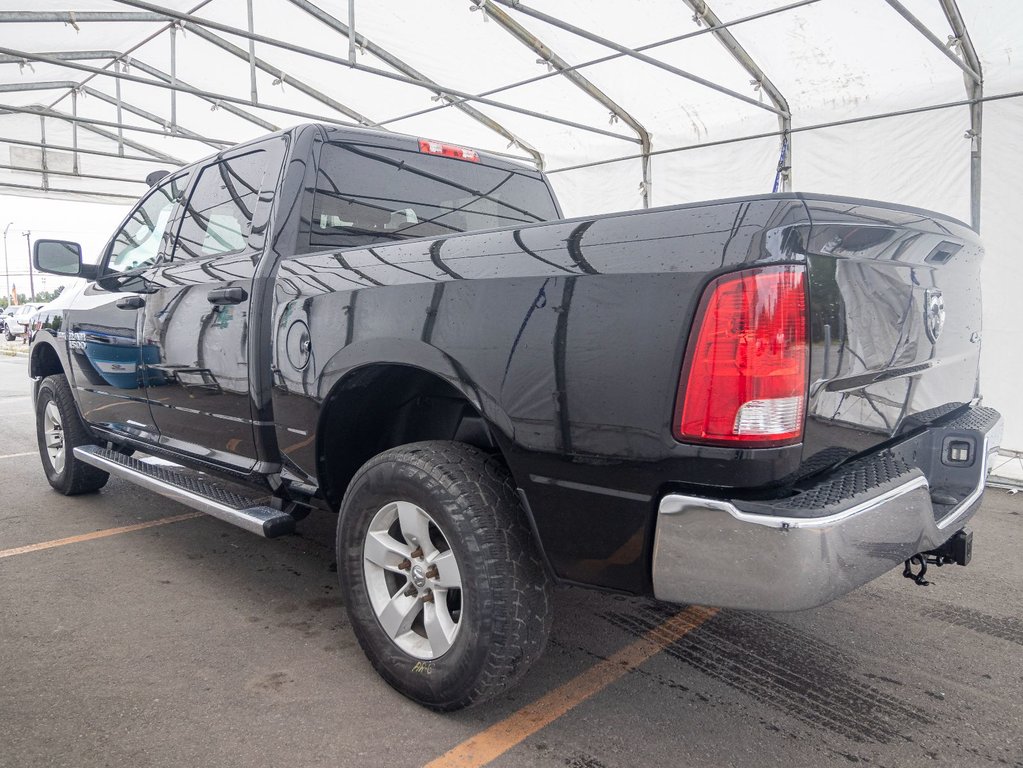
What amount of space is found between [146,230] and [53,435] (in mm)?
1721

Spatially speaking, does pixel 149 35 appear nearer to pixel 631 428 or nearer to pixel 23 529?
pixel 23 529

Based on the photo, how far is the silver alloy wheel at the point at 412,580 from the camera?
224 cm

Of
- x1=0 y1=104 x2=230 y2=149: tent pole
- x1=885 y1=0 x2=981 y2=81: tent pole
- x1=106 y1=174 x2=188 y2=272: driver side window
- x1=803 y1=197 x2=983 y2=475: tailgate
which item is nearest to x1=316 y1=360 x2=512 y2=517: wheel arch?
x1=803 y1=197 x2=983 y2=475: tailgate

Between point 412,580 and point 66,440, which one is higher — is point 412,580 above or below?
below

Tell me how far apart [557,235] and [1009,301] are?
224 inches

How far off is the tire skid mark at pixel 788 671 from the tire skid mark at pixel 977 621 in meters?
0.65

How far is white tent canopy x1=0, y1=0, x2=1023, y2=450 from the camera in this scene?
6266 millimetres

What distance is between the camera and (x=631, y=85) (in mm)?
8898

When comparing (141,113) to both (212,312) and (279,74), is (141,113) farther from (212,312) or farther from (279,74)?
(212,312)

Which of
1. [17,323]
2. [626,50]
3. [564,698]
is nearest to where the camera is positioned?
[564,698]

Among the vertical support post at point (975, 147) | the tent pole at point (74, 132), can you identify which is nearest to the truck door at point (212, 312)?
the vertical support post at point (975, 147)

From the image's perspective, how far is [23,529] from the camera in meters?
4.19

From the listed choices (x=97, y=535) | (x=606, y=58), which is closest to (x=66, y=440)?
(x=97, y=535)

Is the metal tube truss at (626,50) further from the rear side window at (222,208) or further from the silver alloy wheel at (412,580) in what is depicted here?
the silver alloy wheel at (412,580)
